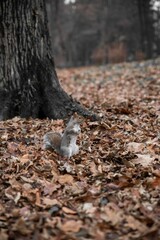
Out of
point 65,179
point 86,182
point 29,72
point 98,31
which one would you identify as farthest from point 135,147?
point 98,31

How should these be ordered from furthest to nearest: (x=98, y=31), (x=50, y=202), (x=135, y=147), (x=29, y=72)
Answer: (x=98, y=31), (x=29, y=72), (x=135, y=147), (x=50, y=202)

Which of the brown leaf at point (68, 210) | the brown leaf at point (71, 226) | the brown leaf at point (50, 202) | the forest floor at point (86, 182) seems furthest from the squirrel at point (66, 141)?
the brown leaf at point (71, 226)

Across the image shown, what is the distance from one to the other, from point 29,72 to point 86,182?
269 cm

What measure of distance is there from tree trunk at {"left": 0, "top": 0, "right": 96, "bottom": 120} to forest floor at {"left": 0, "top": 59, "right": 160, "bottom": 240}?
32 cm

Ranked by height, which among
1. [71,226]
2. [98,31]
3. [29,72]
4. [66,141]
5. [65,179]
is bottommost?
[71,226]

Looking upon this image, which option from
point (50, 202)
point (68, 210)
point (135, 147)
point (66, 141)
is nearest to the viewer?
point (68, 210)

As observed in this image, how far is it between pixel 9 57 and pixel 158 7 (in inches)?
976

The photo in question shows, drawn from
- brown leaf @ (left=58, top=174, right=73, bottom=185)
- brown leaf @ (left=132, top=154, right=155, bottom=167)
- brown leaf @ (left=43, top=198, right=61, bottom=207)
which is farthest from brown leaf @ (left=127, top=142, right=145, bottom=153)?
brown leaf @ (left=43, top=198, right=61, bottom=207)

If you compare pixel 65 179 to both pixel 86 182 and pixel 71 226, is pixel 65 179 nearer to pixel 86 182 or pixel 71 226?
pixel 86 182

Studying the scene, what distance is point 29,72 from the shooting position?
20.6ft

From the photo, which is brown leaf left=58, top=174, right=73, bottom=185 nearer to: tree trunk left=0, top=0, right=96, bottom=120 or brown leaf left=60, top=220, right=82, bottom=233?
brown leaf left=60, top=220, right=82, bottom=233

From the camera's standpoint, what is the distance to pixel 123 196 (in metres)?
3.80

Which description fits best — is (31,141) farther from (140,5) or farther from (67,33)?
(67,33)

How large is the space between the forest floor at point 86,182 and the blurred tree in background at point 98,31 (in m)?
24.1
